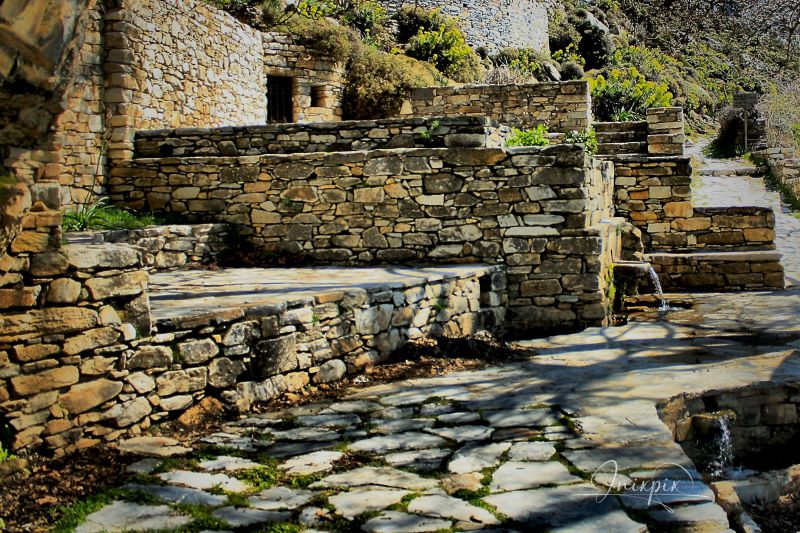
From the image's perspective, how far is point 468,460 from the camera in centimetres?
396

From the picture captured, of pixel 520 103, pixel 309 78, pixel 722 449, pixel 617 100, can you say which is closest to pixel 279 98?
pixel 309 78

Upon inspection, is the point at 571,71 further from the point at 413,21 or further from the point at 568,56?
the point at 413,21

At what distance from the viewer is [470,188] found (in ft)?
27.0

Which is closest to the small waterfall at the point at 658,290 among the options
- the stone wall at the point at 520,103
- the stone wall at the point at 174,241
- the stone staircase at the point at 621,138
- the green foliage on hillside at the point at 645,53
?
the stone staircase at the point at 621,138

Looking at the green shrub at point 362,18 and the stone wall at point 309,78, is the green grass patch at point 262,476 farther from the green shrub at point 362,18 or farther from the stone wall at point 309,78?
the green shrub at point 362,18

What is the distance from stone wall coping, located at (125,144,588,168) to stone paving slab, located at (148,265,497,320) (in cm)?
131

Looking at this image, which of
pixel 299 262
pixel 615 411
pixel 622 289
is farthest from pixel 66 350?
pixel 622 289

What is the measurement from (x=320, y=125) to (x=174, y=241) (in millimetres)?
2276

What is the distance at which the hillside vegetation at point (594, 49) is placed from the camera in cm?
967

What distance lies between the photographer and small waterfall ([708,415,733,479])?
5137 mm

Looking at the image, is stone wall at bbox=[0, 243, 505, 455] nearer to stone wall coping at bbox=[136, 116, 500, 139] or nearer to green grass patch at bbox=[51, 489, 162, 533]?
green grass patch at bbox=[51, 489, 162, 533]

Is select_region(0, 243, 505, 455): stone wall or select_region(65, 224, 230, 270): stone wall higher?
select_region(65, 224, 230, 270): stone wall

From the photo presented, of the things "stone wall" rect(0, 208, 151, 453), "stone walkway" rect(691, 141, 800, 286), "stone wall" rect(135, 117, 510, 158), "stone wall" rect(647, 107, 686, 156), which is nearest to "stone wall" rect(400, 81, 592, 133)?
"stone wall" rect(647, 107, 686, 156)

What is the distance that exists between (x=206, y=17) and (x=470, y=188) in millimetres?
6378
